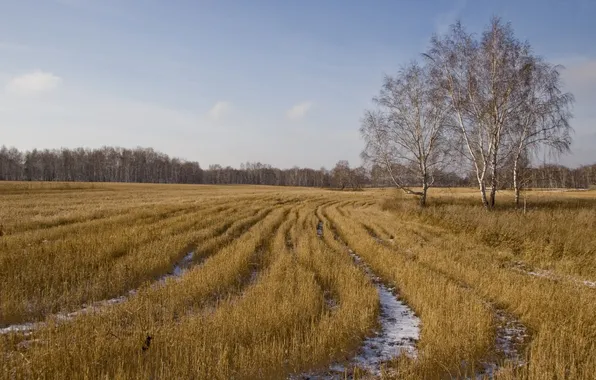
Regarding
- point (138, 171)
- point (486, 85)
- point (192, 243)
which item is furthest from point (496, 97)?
point (138, 171)

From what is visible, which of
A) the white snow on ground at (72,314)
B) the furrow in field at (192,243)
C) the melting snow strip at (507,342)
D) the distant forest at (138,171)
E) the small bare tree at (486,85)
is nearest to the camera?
the melting snow strip at (507,342)

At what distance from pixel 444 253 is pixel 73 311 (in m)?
9.78

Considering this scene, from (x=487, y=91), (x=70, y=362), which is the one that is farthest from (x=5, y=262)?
(x=487, y=91)

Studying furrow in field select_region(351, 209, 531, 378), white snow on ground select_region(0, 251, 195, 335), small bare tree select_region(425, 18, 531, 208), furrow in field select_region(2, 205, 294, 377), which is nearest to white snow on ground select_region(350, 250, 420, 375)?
furrow in field select_region(351, 209, 531, 378)

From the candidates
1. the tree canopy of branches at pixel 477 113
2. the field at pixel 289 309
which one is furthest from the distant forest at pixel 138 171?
the field at pixel 289 309

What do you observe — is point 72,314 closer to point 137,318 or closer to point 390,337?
point 137,318

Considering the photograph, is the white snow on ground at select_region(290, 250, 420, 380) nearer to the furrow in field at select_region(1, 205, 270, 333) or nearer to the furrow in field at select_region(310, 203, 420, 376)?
the furrow in field at select_region(310, 203, 420, 376)

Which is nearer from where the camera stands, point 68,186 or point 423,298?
point 423,298

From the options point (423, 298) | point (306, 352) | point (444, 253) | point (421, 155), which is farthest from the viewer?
point (421, 155)

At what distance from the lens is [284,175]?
158m

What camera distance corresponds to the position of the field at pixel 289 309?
415 cm

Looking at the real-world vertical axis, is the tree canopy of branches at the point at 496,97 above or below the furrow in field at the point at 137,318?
above

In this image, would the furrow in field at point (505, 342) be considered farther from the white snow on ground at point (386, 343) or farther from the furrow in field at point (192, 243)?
the furrow in field at point (192, 243)

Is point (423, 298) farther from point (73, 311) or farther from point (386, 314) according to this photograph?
point (73, 311)
